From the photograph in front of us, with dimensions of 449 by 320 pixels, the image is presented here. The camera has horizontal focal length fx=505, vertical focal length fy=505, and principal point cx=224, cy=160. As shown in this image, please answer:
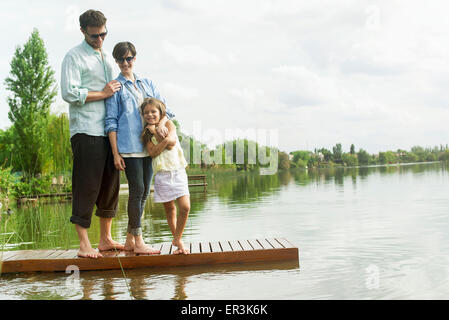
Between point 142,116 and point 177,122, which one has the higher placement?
point 177,122

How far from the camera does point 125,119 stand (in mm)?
4375

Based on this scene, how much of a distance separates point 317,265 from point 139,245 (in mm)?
1768

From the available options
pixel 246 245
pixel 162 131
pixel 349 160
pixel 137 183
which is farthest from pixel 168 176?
pixel 349 160

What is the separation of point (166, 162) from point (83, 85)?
0.99 metres

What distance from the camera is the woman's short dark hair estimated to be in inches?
172

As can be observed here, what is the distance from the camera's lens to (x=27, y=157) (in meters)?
32.9

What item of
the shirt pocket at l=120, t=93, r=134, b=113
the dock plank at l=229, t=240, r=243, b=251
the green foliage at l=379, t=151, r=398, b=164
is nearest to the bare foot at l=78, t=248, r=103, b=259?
the dock plank at l=229, t=240, r=243, b=251

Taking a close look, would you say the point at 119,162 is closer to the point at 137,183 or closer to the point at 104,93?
the point at 137,183

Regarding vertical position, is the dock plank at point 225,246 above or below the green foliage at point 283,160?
below

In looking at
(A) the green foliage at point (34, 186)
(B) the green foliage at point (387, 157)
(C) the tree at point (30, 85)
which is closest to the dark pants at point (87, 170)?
(A) the green foliage at point (34, 186)

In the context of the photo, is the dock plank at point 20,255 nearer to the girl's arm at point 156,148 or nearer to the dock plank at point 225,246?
the girl's arm at point 156,148

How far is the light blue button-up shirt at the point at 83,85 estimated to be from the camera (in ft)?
14.1
